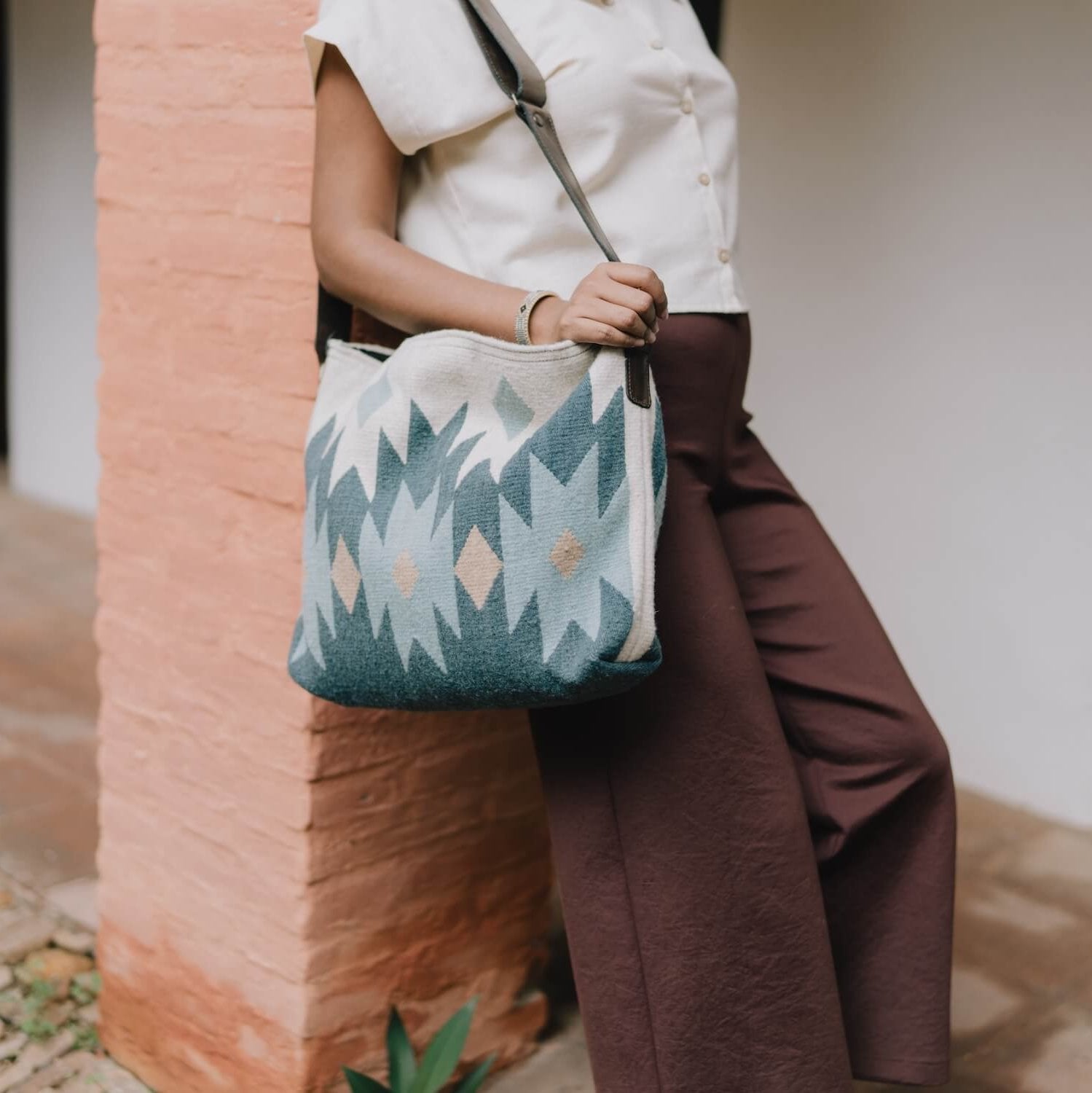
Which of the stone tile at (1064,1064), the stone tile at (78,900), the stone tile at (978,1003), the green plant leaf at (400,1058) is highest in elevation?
the green plant leaf at (400,1058)

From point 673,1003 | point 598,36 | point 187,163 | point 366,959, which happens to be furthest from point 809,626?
point 187,163

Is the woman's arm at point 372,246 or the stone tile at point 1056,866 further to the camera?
the stone tile at point 1056,866

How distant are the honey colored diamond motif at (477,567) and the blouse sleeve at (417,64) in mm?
431

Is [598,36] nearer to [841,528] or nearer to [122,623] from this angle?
[122,623]

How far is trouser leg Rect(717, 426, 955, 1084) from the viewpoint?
1.75 metres

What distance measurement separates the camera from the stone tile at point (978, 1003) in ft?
8.64

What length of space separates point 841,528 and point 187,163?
7.18 feet

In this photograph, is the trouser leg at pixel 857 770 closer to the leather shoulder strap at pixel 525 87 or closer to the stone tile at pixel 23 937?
the leather shoulder strap at pixel 525 87

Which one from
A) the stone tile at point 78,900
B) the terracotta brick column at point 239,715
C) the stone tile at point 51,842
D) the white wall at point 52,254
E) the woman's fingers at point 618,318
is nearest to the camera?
the woman's fingers at point 618,318

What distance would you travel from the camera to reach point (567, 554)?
1397 mm

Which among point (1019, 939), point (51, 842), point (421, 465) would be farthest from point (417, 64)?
point (51, 842)

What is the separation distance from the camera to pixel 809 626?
1.76 m

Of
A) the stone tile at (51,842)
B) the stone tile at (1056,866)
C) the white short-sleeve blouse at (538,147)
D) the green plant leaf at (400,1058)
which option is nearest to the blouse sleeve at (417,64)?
the white short-sleeve blouse at (538,147)

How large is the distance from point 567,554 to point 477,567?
3.7 inches
